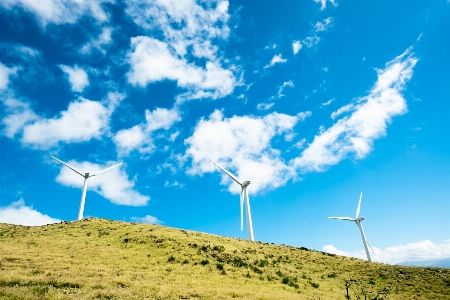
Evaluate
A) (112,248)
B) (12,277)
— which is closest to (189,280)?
(12,277)

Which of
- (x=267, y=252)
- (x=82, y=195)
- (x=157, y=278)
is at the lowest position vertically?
(x=157, y=278)

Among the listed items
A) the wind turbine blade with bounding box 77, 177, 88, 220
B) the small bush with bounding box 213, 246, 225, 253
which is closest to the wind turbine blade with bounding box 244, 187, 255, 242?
the small bush with bounding box 213, 246, 225, 253

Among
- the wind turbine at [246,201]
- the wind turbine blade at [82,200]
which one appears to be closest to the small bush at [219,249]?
the wind turbine at [246,201]

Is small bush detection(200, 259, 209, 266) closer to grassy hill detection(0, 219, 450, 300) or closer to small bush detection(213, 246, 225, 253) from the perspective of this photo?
grassy hill detection(0, 219, 450, 300)

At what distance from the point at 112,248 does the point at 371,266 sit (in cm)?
3820

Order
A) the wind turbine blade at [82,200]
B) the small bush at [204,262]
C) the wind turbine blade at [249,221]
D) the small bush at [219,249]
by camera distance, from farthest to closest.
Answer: the wind turbine blade at [82,200], the wind turbine blade at [249,221], the small bush at [219,249], the small bush at [204,262]

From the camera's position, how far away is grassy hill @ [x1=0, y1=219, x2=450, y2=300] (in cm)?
1911

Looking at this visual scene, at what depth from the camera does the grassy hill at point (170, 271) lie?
62.7 feet

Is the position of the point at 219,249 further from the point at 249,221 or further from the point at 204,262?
the point at 249,221

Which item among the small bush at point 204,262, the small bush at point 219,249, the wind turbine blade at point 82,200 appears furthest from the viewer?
the wind turbine blade at point 82,200

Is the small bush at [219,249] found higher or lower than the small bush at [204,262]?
higher

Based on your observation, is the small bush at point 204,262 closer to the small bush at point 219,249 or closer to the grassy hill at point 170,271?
the grassy hill at point 170,271

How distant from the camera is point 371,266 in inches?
1759

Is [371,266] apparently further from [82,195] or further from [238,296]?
[82,195]
